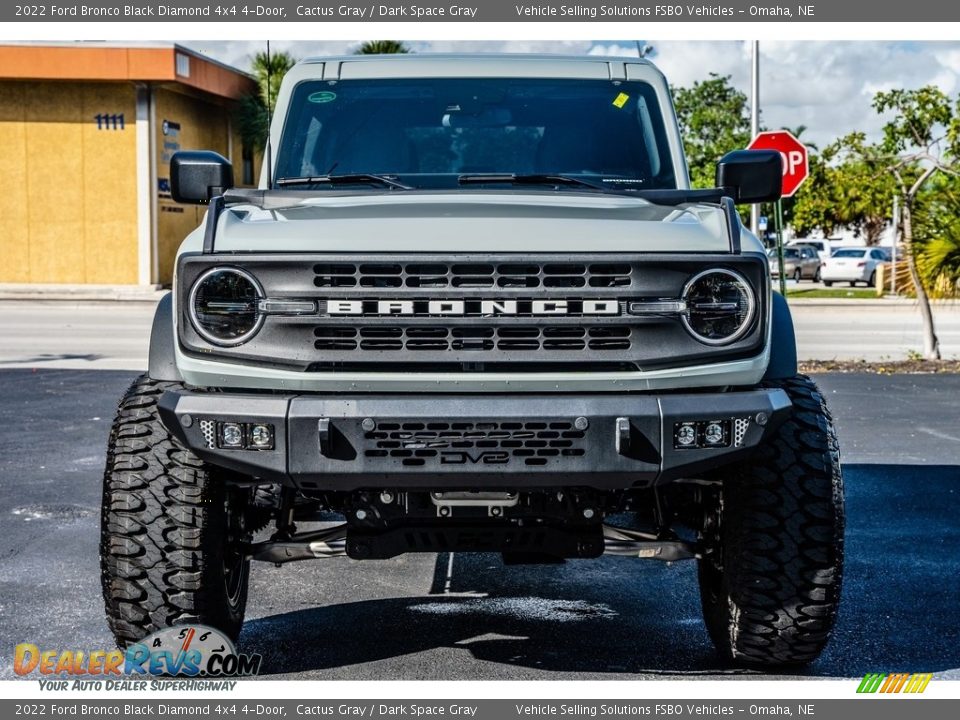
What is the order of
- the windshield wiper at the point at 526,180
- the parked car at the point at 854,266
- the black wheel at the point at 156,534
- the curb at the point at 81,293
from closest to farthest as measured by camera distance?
the black wheel at the point at 156,534 → the windshield wiper at the point at 526,180 → the curb at the point at 81,293 → the parked car at the point at 854,266

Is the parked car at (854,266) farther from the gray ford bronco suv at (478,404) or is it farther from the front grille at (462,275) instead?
the front grille at (462,275)

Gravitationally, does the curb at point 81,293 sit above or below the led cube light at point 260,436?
below

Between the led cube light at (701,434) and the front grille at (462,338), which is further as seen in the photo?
the front grille at (462,338)

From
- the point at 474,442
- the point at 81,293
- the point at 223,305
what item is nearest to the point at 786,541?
the point at 474,442

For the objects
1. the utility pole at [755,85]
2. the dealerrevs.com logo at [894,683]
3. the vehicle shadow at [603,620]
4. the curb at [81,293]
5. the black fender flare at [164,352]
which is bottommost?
the vehicle shadow at [603,620]

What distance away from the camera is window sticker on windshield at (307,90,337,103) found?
5871mm

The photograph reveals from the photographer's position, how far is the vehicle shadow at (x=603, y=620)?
4.77m

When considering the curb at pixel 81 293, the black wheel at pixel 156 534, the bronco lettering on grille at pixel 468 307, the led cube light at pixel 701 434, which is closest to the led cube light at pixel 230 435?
the black wheel at pixel 156 534

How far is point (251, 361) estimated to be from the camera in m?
4.14

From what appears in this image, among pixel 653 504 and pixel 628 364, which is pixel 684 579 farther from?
pixel 628 364

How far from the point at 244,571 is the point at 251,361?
3.85ft

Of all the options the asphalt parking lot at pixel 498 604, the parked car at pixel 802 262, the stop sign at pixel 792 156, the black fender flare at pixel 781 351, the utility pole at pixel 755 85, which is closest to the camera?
the black fender flare at pixel 781 351

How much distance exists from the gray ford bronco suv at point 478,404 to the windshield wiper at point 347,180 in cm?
38

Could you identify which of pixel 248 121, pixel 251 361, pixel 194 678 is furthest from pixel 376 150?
pixel 248 121
